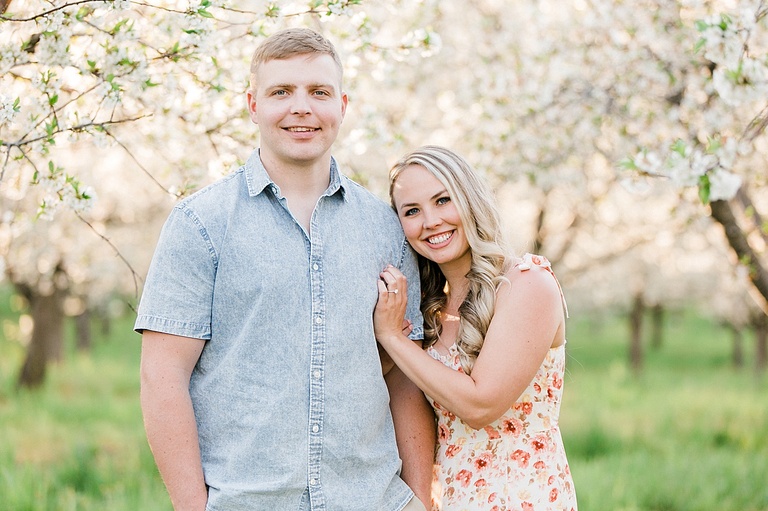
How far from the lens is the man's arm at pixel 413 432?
2.76 meters

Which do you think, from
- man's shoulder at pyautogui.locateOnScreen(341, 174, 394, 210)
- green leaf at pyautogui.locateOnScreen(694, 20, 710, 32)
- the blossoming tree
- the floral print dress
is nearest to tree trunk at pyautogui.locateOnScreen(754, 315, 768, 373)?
the blossoming tree

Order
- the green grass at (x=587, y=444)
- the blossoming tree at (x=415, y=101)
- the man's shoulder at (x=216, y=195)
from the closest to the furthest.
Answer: the man's shoulder at (x=216, y=195)
the blossoming tree at (x=415, y=101)
the green grass at (x=587, y=444)

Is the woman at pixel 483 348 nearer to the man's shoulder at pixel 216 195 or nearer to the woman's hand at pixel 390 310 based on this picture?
the woman's hand at pixel 390 310

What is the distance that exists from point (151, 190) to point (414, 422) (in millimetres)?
10204

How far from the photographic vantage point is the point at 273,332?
238cm

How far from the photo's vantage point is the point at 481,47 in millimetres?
8305

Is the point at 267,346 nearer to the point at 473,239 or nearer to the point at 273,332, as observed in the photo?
the point at 273,332

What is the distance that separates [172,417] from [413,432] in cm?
88

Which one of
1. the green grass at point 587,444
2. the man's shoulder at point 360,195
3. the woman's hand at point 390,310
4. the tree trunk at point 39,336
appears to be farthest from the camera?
the tree trunk at point 39,336

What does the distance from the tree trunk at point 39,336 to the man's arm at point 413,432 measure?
10564 mm

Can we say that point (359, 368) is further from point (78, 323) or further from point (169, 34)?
point (78, 323)

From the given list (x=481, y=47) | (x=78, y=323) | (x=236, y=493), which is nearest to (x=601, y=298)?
(x=78, y=323)

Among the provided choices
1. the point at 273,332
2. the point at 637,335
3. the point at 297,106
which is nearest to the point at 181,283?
the point at 273,332

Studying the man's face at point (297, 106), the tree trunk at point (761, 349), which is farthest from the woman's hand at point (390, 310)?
the tree trunk at point (761, 349)
